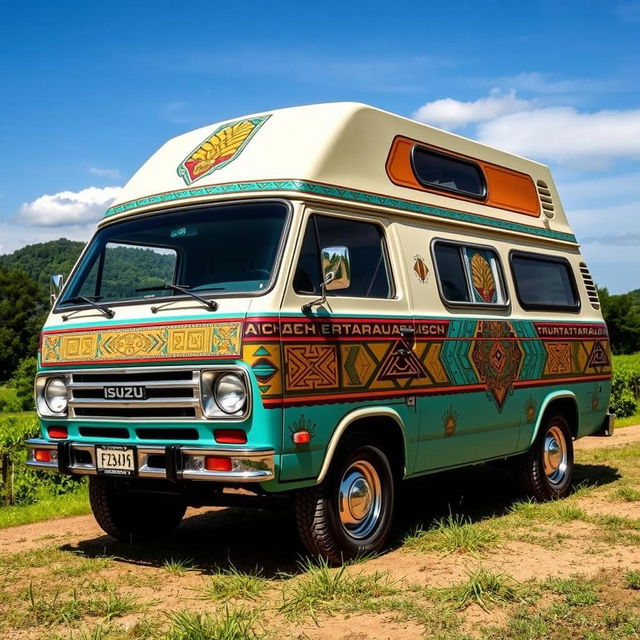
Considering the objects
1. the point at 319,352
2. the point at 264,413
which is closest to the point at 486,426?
the point at 319,352

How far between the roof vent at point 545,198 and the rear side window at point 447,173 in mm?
1372

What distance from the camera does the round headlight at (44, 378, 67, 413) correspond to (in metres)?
6.77

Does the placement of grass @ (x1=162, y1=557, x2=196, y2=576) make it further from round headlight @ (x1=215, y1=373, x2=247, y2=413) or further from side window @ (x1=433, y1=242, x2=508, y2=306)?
side window @ (x1=433, y1=242, x2=508, y2=306)

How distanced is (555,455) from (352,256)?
157 inches

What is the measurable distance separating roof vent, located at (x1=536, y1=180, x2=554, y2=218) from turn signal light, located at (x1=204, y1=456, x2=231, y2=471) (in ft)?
18.1

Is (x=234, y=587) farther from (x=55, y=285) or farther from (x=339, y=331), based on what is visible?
(x=55, y=285)

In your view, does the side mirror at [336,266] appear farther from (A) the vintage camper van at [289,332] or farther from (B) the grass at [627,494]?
(B) the grass at [627,494]

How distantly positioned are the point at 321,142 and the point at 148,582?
11.2 ft

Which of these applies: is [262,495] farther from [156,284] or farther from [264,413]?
[156,284]

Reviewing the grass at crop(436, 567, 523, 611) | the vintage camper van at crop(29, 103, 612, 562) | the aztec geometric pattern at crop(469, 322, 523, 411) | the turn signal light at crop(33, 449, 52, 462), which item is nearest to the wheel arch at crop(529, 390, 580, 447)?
the vintage camper van at crop(29, 103, 612, 562)

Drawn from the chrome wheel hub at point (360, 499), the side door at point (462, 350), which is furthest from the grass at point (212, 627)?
the side door at point (462, 350)

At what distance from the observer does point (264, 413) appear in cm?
576

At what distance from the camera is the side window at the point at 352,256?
6309mm

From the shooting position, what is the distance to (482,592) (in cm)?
546
